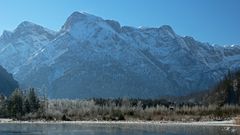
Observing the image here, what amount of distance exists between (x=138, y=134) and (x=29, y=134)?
1976cm

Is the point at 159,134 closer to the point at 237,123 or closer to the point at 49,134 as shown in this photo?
the point at 49,134

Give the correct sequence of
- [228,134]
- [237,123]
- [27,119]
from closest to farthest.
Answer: [228,134] < [237,123] < [27,119]

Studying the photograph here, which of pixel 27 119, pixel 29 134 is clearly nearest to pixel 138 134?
pixel 29 134

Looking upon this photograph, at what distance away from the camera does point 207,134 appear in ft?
298

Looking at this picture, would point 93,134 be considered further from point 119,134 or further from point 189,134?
point 189,134

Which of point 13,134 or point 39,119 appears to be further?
point 39,119

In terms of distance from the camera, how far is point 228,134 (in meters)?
88.1

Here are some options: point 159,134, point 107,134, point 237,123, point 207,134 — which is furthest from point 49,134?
point 237,123

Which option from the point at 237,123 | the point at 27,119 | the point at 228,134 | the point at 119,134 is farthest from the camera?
the point at 27,119

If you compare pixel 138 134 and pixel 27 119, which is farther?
pixel 27 119

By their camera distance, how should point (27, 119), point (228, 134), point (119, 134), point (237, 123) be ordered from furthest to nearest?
point (27, 119), point (237, 123), point (119, 134), point (228, 134)

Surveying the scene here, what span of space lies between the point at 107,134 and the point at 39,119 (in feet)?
359

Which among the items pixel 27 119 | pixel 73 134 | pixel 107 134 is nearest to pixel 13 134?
pixel 73 134

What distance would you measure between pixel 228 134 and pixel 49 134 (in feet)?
102
